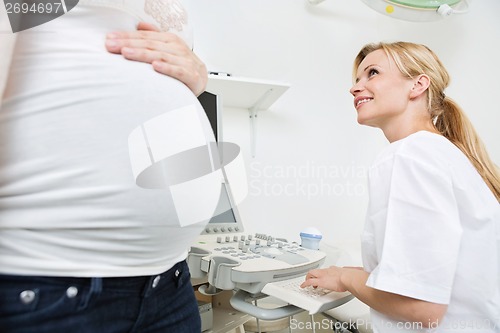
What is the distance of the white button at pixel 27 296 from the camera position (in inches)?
14.3

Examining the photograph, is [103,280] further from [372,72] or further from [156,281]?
[372,72]

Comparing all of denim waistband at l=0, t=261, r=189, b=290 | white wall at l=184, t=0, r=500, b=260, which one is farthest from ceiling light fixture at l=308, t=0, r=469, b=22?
denim waistband at l=0, t=261, r=189, b=290

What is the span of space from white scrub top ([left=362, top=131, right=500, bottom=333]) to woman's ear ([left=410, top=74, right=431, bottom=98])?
0.23 metres

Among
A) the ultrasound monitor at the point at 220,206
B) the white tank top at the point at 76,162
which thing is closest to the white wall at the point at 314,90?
the ultrasound monitor at the point at 220,206

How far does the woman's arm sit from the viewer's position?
67 cm

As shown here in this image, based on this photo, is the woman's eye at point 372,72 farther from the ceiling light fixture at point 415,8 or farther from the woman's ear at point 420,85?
the ceiling light fixture at point 415,8

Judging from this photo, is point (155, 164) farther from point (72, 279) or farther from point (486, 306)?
point (486, 306)

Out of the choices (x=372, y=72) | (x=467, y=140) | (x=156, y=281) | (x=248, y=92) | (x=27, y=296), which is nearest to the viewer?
(x=27, y=296)

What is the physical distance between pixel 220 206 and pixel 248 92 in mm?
591

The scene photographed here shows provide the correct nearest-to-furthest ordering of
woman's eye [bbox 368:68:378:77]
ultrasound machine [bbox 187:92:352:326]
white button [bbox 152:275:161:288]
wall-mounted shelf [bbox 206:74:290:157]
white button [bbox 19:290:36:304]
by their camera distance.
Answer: white button [bbox 19:290:36:304], white button [bbox 152:275:161:288], ultrasound machine [bbox 187:92:352:326], woman's eye [bbox 368:68:378:77], wall-mounted shelf [bbox 206:74:290:157]

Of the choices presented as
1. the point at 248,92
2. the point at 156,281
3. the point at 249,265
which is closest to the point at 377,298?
the point at 249,265

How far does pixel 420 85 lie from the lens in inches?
38.4

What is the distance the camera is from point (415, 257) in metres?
0.68

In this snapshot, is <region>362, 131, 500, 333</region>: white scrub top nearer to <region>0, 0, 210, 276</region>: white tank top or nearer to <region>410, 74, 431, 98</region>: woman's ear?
<region>410, 74, 431, 98</region>: woman's ear
